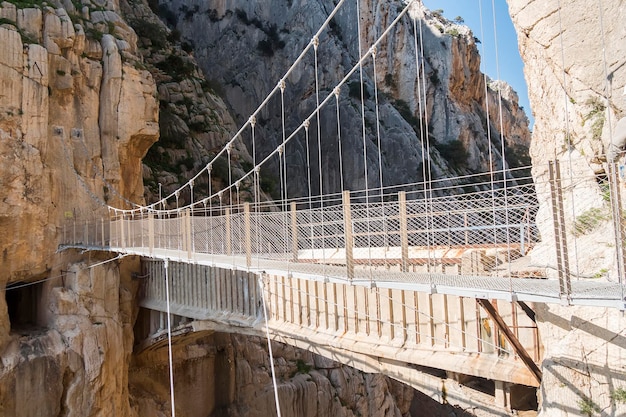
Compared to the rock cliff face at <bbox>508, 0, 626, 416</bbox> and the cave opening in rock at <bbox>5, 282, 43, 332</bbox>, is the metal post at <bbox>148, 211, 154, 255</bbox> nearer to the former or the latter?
the cave opening in rock at <bbox>5, 282, 43, 332</bbox>

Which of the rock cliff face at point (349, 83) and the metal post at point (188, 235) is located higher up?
the rock cliff face at point (349, 83)

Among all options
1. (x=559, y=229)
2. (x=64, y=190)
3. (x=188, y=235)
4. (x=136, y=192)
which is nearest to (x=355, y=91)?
(x=136, y=192)

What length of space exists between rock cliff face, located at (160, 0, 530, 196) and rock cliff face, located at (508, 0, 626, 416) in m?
15.8

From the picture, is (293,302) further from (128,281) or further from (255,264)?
(128,281)

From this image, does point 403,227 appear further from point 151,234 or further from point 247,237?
point 151,234

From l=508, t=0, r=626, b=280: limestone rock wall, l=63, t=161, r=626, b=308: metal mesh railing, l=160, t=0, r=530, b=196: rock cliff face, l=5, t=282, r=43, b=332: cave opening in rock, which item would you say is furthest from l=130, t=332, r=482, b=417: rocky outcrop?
l=160, t=0, r=530, b=196: rock cliff face

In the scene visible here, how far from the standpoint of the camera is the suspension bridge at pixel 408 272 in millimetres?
3523

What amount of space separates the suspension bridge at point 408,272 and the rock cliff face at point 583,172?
0.08 meters

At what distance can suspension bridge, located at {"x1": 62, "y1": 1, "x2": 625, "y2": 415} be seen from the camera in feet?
11.6

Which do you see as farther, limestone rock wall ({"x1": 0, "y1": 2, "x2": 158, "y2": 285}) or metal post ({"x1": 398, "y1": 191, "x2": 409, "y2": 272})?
limestone rock wall ({"x1": 0, "y1": 2, "x2": 158, "y2": 285})

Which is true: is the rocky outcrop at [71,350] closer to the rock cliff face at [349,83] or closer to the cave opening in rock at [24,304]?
the cave opening in rock at [24,304]

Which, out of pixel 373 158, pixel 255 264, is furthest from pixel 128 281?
pixel 373 158

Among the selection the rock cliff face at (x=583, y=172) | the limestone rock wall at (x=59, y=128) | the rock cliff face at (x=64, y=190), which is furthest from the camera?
the limestone rock wall at (x=59, y=128)

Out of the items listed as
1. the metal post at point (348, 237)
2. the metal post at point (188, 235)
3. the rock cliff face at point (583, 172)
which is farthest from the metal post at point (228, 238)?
the rock cliff face at point (583, 172)
